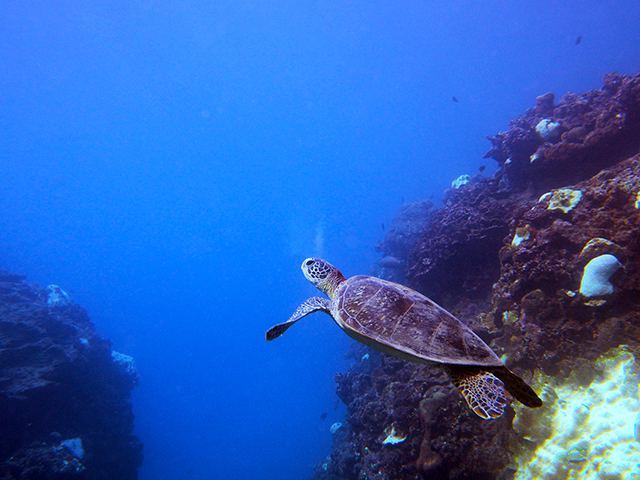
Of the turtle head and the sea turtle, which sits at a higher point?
the turtle head

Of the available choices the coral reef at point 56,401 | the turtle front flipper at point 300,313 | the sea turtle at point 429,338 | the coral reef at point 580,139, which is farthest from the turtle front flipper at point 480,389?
the coral reef at point 56,401

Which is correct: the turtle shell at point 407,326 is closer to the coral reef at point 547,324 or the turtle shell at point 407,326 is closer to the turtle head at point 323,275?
the turtle head at point 323,275

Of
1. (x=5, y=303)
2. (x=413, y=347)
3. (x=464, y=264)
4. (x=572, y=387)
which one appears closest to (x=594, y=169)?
(x=464, y=264)

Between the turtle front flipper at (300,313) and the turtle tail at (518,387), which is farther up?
the turtle front flipper at (300,313)

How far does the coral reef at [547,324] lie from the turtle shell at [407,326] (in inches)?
84.7

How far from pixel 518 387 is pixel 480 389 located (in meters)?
0.56

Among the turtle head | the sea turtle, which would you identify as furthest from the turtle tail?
the turtle head

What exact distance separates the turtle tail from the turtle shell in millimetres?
163

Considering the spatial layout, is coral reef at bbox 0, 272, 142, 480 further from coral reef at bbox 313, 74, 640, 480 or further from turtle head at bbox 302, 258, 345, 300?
turtle head at bbox 302, 258, 345, 300

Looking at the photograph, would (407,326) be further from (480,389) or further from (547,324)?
(547,324)

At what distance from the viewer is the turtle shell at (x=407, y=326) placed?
114 inches

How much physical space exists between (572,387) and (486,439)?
5.32 feet

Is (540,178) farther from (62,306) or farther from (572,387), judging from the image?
(62,306)

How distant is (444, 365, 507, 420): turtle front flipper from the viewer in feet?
8.28
